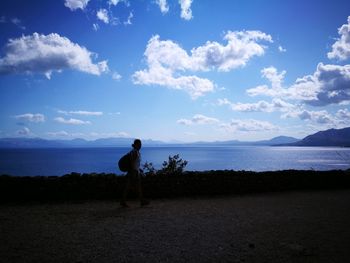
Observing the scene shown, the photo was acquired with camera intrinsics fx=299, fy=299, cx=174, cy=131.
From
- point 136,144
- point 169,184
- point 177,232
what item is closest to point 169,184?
point 169,184

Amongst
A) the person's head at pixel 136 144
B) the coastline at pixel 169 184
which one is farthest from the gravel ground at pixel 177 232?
the person's head at pixel 136 144

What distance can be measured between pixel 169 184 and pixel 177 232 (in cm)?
438

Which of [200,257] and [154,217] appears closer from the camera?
[200,257]

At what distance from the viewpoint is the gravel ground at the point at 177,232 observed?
478 centimetres

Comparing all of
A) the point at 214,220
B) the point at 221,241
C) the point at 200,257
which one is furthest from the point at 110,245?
the point at 214,220

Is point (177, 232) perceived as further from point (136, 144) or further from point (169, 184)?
point (169, 184)

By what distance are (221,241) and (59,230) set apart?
325 centimetres

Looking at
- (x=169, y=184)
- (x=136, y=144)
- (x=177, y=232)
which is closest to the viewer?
(x=177, y=232)

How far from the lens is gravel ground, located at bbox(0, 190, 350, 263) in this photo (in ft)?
15.7

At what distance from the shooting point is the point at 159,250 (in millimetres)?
5000

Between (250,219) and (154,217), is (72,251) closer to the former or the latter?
(154,217)

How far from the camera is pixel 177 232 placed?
6027 mm

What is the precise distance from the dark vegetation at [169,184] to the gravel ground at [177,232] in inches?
32.0

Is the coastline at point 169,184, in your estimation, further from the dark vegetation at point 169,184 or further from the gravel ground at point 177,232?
the gravel ground at point 177,232
